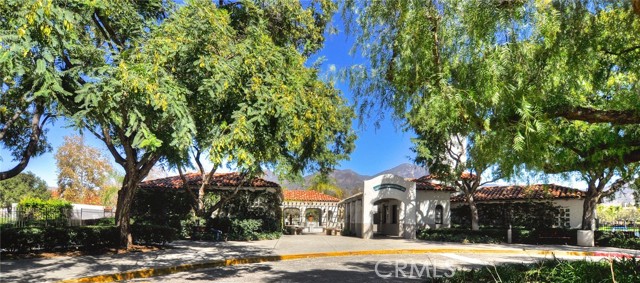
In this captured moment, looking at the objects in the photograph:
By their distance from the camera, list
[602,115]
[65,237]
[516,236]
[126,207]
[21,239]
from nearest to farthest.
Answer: [602,115], [21,239], [65,237], [126,207], [516,236]

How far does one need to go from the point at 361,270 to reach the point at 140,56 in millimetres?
7733

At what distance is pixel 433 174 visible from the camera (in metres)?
27.0

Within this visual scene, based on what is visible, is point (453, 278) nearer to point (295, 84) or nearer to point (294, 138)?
point (294, 138)

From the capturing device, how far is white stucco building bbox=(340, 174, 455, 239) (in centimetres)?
2753

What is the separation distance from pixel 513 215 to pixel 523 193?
1.56 meters

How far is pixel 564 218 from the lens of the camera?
27.8m

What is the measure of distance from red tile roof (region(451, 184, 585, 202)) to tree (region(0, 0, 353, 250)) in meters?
20.3

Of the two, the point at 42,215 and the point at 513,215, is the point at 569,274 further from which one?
the point at 42,215

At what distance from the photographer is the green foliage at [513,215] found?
28000mm

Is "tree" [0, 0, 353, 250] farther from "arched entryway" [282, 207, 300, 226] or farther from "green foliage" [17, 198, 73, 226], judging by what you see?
"arched entryway" [282, 207, 300, 226]

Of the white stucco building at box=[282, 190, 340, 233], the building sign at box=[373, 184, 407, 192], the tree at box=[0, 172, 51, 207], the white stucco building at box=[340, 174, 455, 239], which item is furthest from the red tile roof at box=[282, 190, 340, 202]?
the tree at box=[0, 172, 51, 207]

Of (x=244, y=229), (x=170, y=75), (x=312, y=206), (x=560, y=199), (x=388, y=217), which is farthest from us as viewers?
(x=312, y=206)

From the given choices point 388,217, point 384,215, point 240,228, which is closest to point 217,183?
point 240,228

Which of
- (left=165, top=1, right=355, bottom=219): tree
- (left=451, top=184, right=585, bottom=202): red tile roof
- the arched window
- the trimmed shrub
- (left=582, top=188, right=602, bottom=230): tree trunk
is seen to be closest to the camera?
(left=165, top=1, right=355, bottom=219): tree
